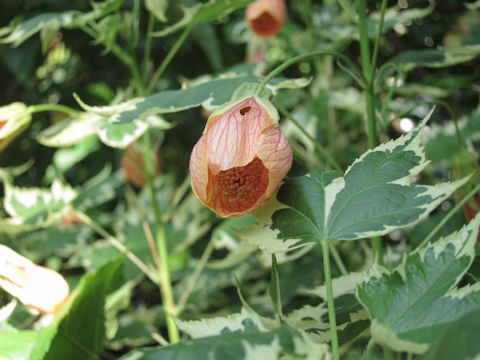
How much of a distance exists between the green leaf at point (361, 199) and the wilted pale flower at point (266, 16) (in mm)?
385

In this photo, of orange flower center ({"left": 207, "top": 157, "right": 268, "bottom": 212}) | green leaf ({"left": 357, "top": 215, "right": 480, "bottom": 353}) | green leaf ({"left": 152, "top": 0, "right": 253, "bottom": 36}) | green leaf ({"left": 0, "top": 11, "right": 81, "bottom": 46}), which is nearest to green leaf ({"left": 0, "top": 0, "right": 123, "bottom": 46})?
green leaf ({"left": 0, "top": 11, "right": 81, "bottom": 46})

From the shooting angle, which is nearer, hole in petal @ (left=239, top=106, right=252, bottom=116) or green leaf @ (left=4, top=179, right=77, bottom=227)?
hole in petal @ (left=239, top=106, right=252, bottom=116)

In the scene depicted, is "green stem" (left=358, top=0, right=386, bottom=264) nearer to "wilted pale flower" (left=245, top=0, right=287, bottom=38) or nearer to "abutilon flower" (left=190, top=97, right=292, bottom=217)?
"abutilon flower" (left=190, top=97, right=292, bottom=217)

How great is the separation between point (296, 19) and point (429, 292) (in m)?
1.10

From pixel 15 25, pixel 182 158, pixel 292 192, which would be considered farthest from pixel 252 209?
pixel 182 158

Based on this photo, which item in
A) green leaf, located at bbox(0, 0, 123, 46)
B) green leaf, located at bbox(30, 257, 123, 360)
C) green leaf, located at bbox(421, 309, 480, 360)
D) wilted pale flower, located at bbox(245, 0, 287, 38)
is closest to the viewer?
green leaf, located at bbox(421, 309, 480, 360)

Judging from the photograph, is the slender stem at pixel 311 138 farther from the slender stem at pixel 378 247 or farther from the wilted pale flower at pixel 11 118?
the wilted pale flower at pixel 11 118

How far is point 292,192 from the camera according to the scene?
0.38 meters

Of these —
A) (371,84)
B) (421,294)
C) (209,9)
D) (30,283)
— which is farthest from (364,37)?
(30,283)

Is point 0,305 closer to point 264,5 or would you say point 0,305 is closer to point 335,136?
point 264,5

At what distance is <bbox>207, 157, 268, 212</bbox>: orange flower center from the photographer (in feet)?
1.19

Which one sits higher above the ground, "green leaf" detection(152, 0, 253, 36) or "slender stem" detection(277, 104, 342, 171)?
"green leaf" detection(152, 0, 253, 36)

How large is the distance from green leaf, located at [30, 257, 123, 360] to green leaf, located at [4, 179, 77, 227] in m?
0.24

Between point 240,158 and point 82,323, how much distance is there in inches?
9.4
